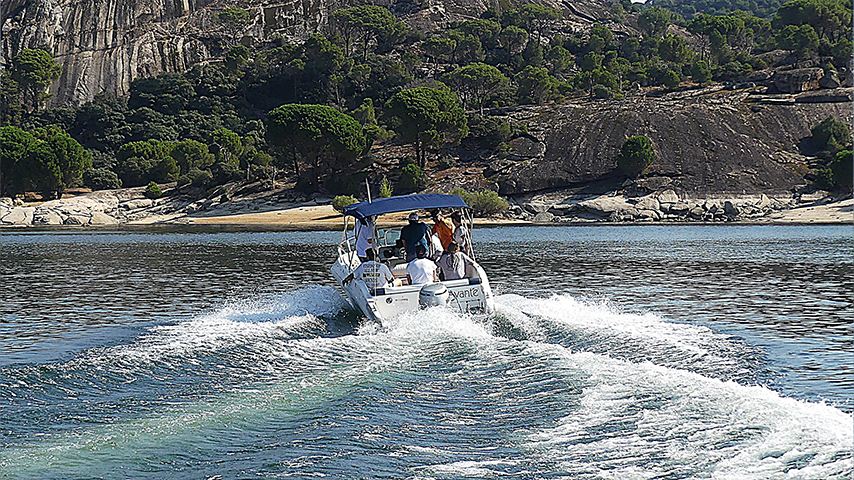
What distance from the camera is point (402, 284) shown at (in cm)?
1728

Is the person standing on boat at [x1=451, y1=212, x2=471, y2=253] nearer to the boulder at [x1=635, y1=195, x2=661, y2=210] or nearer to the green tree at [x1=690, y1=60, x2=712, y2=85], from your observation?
the boulder at [x1=635, y1=195, x2=661, y2=210]

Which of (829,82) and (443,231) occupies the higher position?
(829,82)

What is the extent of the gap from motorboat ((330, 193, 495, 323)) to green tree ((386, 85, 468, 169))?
5707cm

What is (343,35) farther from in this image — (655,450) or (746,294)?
(655,450)

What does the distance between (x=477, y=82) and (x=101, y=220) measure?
5188 cm

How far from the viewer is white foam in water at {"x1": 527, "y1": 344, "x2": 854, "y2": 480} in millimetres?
7977

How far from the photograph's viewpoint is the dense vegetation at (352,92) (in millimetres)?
79688

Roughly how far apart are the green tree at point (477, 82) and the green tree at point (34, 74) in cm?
5865

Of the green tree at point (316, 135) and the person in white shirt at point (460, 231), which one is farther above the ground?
the green tree at point (316, 135)

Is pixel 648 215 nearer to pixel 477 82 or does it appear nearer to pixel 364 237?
pixel 477 82

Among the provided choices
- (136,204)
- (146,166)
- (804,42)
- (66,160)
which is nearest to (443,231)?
(136,204)

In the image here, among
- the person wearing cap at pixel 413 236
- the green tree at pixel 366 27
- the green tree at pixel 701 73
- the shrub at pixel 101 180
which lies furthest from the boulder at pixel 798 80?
the person wearing cap at pixel 413 236

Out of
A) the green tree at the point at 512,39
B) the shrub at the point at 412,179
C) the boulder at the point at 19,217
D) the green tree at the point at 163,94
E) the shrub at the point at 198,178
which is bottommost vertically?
the boulder at the point at 19,217

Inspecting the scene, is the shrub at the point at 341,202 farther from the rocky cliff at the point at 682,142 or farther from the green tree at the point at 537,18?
the green tree at the point at 537,18
